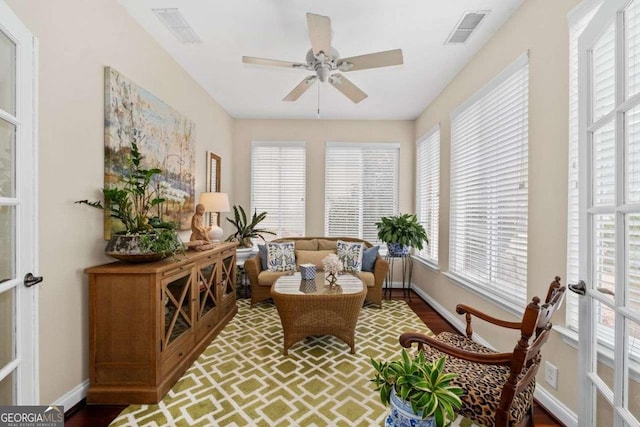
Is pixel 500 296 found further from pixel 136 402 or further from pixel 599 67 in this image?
pixel 136 402

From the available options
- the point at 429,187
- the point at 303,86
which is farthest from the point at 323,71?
the point at 429,187

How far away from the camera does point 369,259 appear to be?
13.2 feet

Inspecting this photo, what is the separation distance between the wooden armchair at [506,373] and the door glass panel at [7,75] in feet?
7.01

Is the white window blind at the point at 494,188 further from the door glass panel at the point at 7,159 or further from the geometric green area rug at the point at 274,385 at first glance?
the door glass panel at the point at 7,159

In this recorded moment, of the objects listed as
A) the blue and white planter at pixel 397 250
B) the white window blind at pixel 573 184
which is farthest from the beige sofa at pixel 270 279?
the white window blind at pixel 573 184

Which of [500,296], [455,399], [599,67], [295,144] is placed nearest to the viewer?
[455,399]

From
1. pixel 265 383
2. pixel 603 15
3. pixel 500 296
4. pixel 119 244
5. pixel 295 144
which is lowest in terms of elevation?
pixel 265 383

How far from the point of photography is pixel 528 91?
2064 millimetres

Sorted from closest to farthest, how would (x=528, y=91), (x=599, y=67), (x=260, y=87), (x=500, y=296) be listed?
(x=599, y=67), (x=528, y=91), (x=500, y=296), (x=260, y=87)

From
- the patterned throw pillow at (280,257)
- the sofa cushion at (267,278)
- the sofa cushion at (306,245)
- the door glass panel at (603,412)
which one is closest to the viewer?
the door glass panel at (603,412)

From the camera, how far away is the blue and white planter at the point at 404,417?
89 centimetres

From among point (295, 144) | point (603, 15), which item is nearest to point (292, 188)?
point (295, 144)

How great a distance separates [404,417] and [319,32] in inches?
83.7

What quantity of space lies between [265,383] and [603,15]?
2.84 meters
